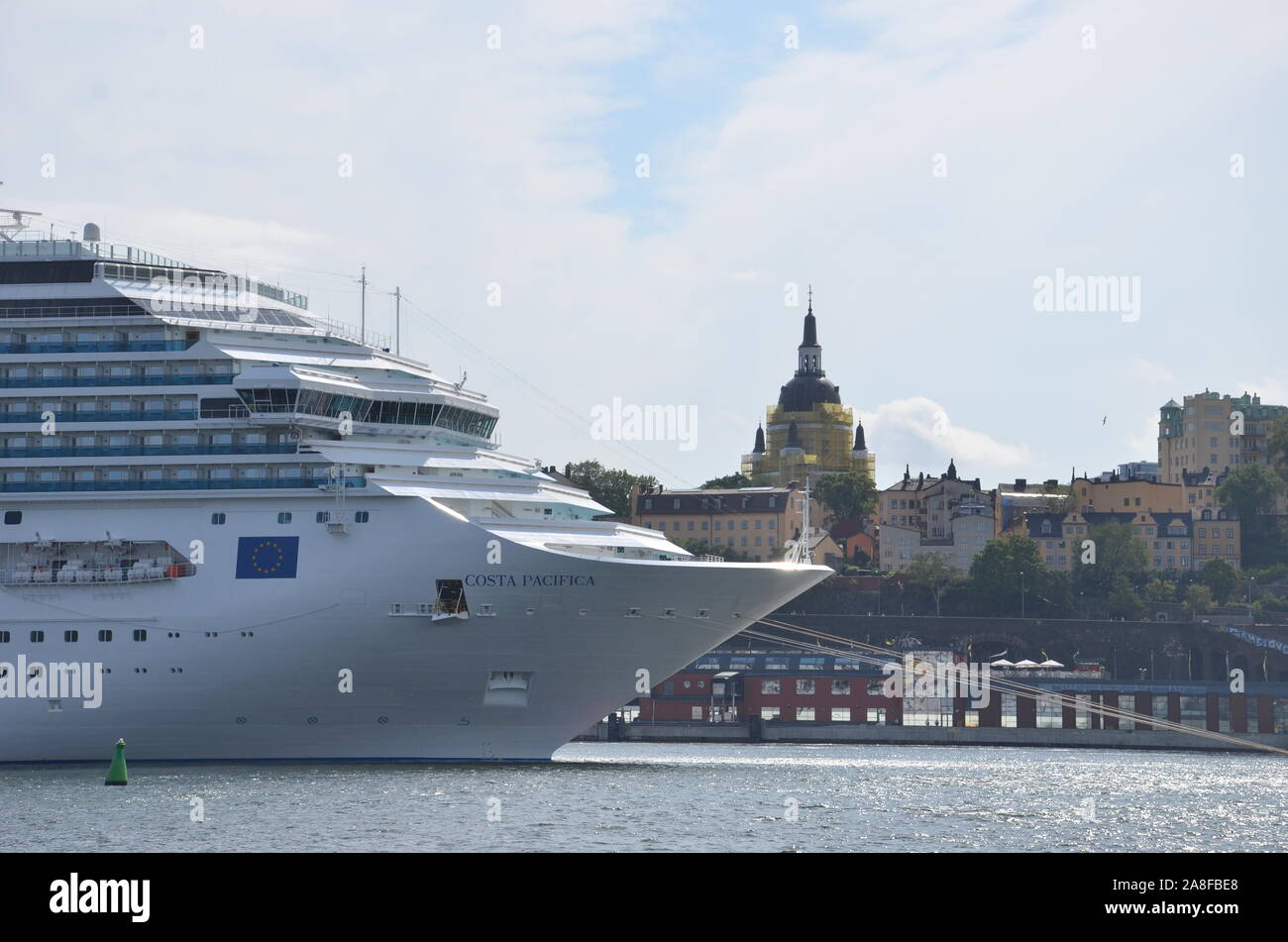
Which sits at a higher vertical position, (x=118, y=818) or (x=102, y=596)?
(x=102, y=596)

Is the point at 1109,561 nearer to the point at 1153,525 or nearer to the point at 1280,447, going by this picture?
the point at 1153,525

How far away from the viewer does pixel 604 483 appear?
154750mm

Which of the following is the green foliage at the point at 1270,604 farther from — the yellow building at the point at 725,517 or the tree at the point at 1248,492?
the yellow building at the point at 725,517

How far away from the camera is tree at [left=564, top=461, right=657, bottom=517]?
151100mm

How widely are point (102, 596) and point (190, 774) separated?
6608 mm

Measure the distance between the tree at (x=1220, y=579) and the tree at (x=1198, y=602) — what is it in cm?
830

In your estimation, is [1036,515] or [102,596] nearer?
[102,596]

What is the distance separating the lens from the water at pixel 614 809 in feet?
116

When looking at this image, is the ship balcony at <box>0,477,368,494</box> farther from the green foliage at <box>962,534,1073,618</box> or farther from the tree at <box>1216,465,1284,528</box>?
the tree at <box>1216,465,1284,528</box>

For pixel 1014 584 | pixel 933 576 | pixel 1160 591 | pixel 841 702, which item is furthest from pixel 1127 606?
pixel 841 702
